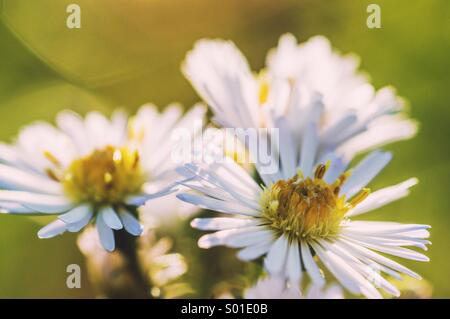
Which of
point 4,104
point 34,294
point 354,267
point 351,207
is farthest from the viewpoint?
point 4,104

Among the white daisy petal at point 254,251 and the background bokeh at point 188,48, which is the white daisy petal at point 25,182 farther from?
the background bokeh at point 188,48

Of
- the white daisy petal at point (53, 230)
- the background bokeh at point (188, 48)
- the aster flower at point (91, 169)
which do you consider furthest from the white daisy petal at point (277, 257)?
the background bokeh at point (188, 48)

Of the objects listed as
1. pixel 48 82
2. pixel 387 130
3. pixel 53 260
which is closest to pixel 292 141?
pixel 387 130

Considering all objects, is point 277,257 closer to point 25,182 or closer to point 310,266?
point 310,266

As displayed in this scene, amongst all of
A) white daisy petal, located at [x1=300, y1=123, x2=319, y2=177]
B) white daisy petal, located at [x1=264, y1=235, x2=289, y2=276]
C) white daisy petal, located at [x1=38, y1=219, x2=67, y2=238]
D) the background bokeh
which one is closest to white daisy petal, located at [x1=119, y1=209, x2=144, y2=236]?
white daisy petal, located at [x1=38, y1=219, x2=67, y2=238]

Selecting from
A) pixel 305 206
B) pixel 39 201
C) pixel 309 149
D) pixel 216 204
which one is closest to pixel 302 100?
pixel 309 149
